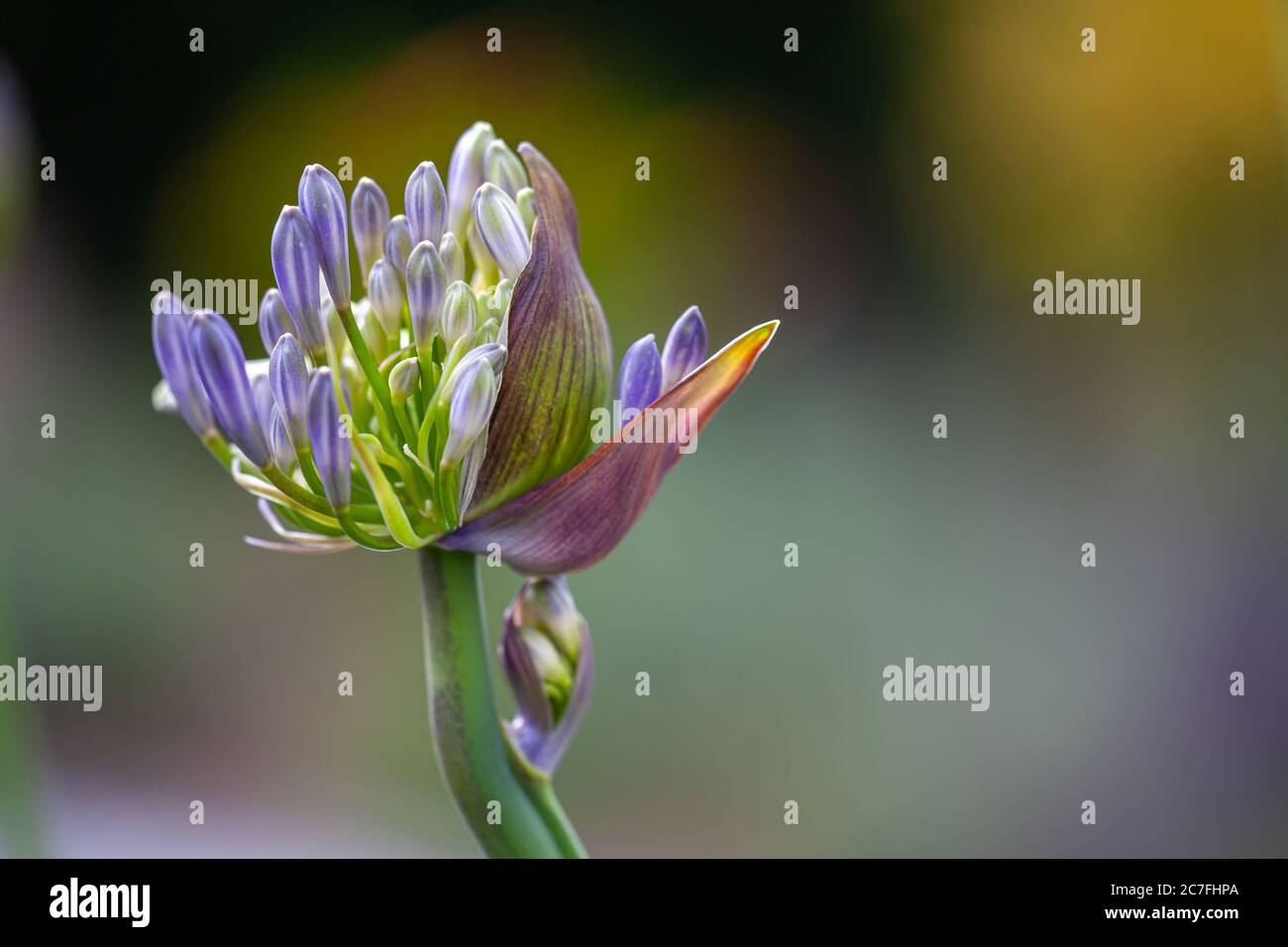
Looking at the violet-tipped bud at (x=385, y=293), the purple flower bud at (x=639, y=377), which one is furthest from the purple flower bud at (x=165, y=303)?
the purple flower bud at (x=639, y=377)

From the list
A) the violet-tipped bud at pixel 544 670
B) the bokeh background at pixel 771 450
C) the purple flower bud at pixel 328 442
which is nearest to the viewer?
the purple flower bud at pixel 328 442

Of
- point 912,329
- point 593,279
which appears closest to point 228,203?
point 593,279

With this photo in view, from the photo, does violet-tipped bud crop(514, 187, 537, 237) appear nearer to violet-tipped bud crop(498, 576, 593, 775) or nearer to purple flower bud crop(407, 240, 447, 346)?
purple flower bud crop(407, 240, 447, 346)

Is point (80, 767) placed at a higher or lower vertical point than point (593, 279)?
lower

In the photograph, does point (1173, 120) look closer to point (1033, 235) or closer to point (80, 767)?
point (1033, 235)

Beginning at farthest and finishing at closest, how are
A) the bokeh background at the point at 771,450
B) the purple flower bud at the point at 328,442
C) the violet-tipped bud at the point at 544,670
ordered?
the bokeh background at the point at 771,450
the violet-tipped bud at the point at 544,670
the purple flower bud at the point at 328,442

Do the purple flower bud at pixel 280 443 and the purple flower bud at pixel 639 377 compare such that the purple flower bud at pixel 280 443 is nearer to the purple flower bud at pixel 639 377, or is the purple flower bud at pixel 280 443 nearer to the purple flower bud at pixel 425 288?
the purple flower bud at pixel 425 288

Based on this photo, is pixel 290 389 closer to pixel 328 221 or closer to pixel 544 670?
pixel 328 221
